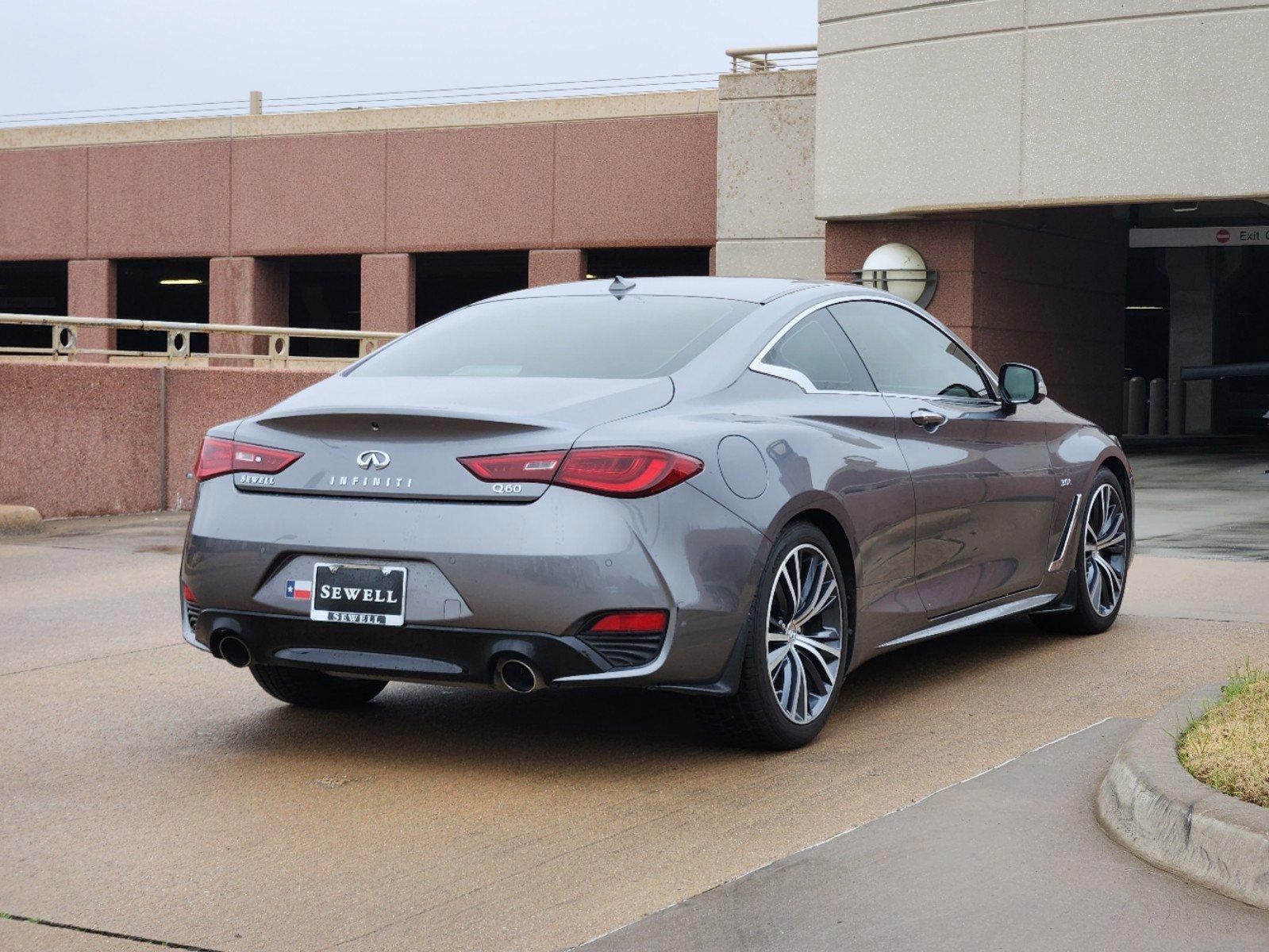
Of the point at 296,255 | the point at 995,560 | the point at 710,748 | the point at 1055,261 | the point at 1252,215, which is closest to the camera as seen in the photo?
the point at 710,748

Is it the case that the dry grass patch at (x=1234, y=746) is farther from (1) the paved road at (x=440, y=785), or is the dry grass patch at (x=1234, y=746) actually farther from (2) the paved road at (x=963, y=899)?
(1) the paved road at (x=440, y=785)

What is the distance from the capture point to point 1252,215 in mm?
27188

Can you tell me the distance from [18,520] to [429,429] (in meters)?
8.13

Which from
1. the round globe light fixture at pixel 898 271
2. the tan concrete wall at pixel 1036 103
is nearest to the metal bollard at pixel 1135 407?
the round globe light fixture at pixel 898 271

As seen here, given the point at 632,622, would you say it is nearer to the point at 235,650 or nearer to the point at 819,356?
the point at 235,650

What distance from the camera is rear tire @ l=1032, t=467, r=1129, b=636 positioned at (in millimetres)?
7387

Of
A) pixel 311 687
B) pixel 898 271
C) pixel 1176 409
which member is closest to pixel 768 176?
pixel 898 271

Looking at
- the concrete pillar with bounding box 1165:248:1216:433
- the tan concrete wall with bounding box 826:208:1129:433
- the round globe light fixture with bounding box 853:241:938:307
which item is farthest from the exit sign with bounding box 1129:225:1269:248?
the concrete pillar with bounding box 1165:248:1216:433

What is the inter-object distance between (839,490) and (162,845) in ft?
7.66

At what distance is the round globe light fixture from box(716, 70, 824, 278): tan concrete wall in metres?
1.46

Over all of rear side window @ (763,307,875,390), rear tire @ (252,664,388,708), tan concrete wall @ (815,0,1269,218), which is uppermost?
tan concrete wall @ (815,0,1269,218)

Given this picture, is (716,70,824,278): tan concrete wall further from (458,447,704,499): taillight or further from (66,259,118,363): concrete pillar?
(458,447,704,499): taillight

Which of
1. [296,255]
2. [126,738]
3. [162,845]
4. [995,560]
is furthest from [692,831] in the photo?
[296,255]

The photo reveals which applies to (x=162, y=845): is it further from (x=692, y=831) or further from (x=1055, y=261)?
(x=1055, y=261)
